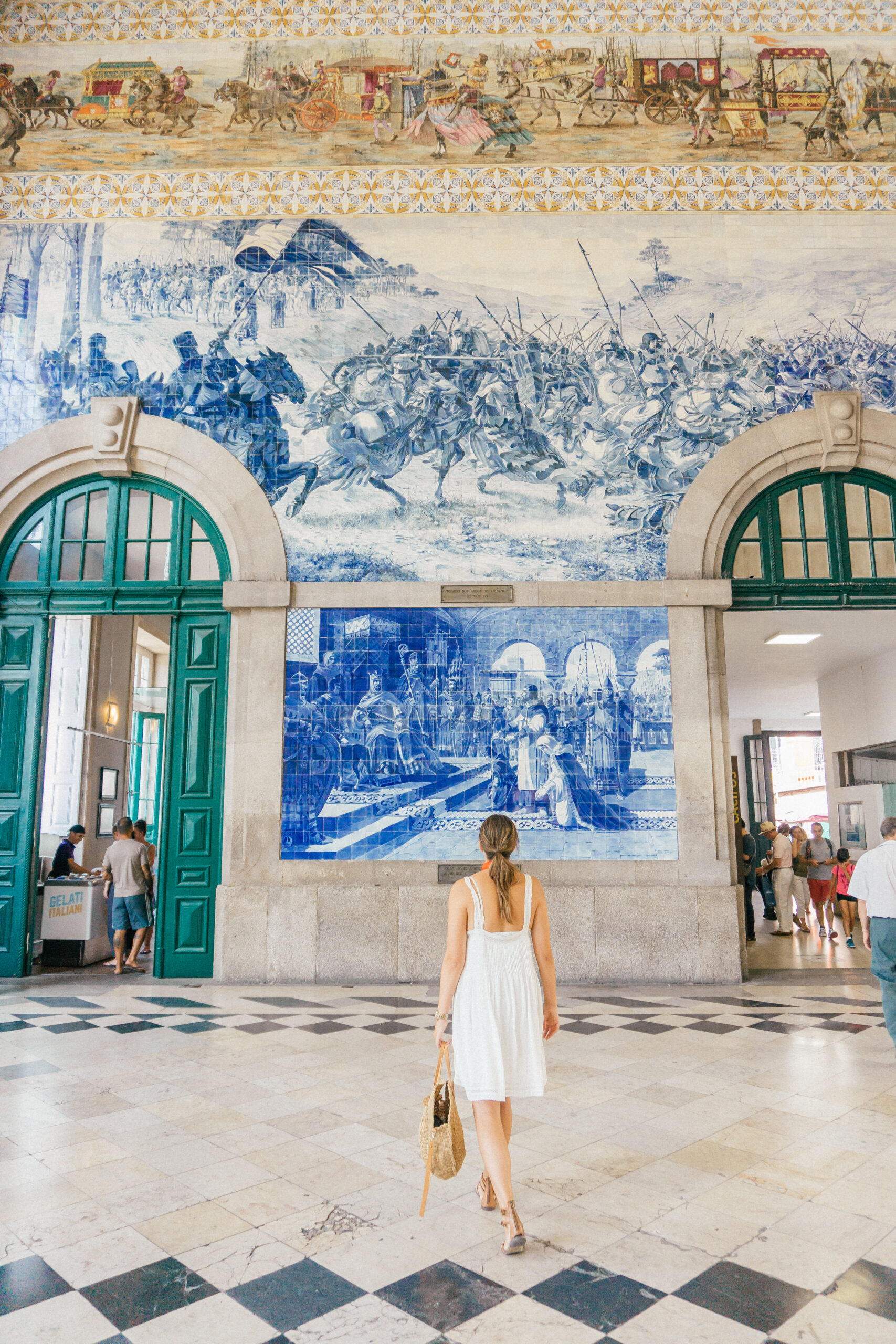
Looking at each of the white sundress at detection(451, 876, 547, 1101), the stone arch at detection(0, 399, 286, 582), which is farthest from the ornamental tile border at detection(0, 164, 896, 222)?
the white sundress at detection(451, 876, 547, 1101)

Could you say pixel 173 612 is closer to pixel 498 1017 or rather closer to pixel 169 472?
pixel 169 472

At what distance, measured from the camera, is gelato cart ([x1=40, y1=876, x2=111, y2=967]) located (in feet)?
33.3

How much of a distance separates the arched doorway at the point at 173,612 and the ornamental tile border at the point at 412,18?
191 inches

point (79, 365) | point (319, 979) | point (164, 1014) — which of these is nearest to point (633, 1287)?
point (164, 1014)

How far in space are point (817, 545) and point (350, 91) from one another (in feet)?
25.1

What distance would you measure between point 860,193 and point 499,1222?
443 inches

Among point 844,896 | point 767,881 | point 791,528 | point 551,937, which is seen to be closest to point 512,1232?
point 551,937

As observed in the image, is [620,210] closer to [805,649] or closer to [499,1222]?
[805,649]

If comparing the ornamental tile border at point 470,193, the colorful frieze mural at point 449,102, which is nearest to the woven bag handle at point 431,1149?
the ornamental tile border at point 470,193

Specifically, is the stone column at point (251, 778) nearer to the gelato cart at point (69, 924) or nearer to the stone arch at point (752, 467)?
the gelato cart at point (69, 924)

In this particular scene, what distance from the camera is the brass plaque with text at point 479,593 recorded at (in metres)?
9.60

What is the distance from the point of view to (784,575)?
9977 millimetres

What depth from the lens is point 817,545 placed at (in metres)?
10.1

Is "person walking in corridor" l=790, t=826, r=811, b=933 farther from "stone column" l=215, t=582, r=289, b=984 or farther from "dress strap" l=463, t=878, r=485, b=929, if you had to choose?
"dress strap" l=463, t=878, r=485, b=929
